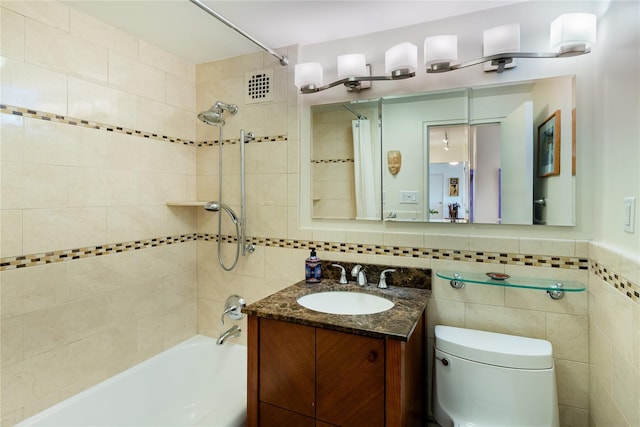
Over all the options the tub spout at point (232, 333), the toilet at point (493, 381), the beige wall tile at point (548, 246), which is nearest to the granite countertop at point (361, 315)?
the toilet at point (493, 381)

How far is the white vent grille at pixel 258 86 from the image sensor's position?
2098mm

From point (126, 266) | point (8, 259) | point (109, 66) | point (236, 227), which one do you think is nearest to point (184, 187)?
point (236, 227)

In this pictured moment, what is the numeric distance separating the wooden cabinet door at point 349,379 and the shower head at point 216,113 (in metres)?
1.45

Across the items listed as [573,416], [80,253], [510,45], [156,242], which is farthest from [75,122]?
[573,416]

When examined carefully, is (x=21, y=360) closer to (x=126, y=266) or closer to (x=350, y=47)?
(x=126, y=266)

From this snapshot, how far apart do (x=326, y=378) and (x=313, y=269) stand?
0.68 meters

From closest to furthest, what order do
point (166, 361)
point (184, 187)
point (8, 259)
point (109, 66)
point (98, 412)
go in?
1. point (8, 259)
2. point (98, 412)
3. point (109, 66)
4. point (166, 361)
5. point (184, 187)

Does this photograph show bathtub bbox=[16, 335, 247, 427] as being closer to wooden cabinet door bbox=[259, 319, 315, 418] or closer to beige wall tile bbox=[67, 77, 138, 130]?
wooden cabinet door bbox=[259, 319, 315, 418]

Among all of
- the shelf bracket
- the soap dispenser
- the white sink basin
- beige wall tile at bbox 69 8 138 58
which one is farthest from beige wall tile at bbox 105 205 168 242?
the shelf bracket

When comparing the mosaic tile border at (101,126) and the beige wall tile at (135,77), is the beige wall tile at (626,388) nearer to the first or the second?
the mosaic tile border at (101,126)

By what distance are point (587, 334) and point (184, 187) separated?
2.39 metres

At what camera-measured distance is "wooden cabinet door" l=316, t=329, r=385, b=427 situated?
1.19 m

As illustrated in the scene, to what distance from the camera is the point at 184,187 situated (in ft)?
7.53

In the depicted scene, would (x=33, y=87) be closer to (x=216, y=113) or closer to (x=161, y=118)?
(x=161, y=118)
